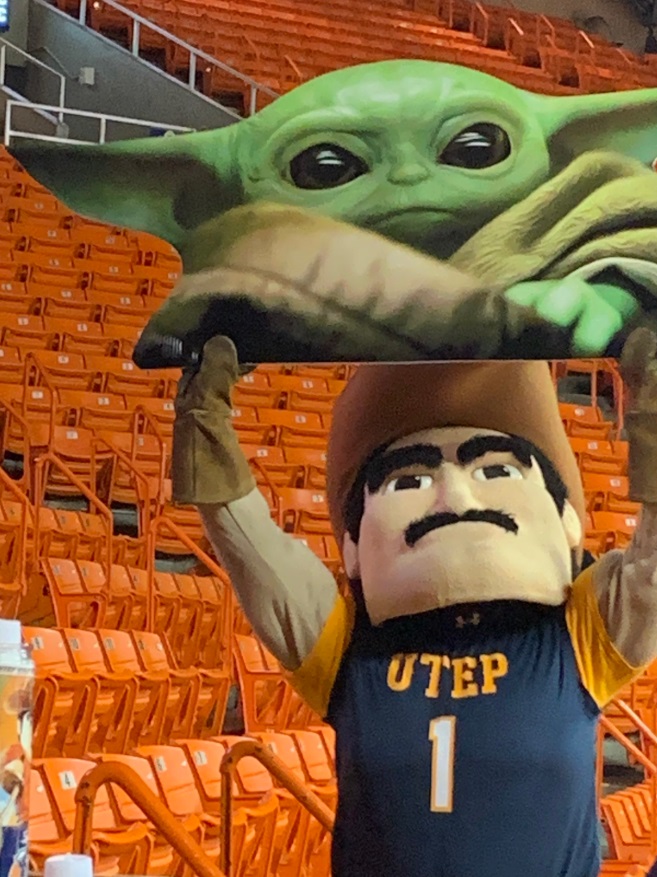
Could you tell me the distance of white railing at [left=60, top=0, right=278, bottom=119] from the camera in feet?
25.5

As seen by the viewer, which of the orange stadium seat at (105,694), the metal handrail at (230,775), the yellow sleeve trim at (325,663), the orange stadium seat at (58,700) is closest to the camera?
the yellow sleeve trim at (325,663)

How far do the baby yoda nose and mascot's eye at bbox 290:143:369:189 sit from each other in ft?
0.13

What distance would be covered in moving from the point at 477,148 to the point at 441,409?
34 cm

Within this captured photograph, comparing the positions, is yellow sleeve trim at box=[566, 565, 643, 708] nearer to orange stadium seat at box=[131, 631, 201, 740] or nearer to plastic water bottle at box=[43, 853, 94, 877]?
plastic water bottle at box=[43, 853, 94, 877]

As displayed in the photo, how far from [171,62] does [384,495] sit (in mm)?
7189

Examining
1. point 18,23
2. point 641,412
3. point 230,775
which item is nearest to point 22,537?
point 230,775

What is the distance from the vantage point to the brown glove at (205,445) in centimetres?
170

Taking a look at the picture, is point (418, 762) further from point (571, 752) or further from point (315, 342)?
point (315, 342)

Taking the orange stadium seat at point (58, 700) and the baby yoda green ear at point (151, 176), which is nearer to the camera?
the baby yoda green ear at point (151, 176)

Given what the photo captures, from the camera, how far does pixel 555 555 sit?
5.80 ft

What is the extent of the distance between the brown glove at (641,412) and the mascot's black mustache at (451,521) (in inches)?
6.5

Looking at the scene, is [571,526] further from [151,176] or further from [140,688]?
[140,688]

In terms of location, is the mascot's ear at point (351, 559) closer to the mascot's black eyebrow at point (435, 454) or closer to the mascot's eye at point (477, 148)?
the mascot's black eyebrow at point (435, 454)

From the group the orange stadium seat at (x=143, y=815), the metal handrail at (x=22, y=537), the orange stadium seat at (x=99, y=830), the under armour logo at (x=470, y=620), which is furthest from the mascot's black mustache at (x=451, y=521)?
the metal handrail at (x=22, y=537)
